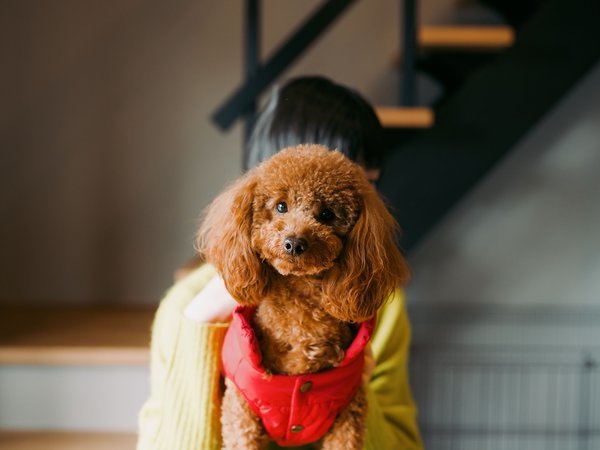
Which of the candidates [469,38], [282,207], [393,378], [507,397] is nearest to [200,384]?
[282,207]

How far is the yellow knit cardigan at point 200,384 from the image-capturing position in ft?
2.74

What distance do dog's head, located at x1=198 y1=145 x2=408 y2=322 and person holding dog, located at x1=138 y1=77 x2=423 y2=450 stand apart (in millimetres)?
172

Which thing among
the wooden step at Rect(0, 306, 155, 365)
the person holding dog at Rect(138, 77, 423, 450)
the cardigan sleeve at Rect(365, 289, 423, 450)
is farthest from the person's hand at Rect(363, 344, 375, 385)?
the wooden step at Rect(0, 306, 155, 365)

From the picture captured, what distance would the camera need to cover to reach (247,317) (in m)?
0.72

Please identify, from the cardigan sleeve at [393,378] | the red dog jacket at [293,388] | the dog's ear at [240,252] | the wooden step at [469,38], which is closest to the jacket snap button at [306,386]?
the red dog jacket at [293,388]

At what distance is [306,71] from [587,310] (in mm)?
1461

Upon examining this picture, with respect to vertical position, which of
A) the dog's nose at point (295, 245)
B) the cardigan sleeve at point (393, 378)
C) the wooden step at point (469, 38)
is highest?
the wooden step at point (469, 38)

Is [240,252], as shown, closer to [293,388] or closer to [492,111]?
[293,388]

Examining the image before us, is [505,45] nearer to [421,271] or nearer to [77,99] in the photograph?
[421,271]

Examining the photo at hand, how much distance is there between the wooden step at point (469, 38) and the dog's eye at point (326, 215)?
4.18 ft

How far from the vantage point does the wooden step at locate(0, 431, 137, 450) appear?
63.4 inches

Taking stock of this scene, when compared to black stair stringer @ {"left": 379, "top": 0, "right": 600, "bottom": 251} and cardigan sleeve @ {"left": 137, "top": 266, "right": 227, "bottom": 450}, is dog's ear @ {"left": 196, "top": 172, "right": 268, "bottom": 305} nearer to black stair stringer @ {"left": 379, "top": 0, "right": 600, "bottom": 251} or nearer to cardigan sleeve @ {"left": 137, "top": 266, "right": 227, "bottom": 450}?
cardigan sleeve @ {"left": 137, "top": 266, "right": 227, "bottom": 450}

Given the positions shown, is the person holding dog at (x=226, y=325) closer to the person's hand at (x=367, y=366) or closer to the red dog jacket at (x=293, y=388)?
the person's hand at (x=367, y=366)

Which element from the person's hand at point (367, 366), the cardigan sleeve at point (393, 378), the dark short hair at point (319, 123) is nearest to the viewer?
the person's hand at point (367, 366)
